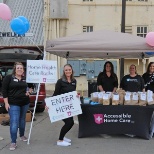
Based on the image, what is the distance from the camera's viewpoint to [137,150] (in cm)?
571

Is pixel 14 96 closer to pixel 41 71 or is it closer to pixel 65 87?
pixel 41 71

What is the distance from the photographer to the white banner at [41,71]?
627 centimetres

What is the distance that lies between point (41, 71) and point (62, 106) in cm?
87

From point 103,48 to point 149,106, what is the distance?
1.57 m

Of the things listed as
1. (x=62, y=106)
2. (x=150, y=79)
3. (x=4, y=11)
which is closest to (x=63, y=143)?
(x=62, y=106)

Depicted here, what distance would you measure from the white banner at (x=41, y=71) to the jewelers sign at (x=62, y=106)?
0.57 metres

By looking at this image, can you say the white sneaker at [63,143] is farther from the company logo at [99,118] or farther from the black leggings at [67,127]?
the company logo at [99,118]

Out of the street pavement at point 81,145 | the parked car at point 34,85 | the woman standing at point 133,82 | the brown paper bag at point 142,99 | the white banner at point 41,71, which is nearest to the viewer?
the street pavement at point 81,145

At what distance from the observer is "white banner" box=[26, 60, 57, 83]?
6.27 m

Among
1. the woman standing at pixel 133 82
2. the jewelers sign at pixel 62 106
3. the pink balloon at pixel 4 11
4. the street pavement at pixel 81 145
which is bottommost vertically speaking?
the street pavement at pixel 81 145

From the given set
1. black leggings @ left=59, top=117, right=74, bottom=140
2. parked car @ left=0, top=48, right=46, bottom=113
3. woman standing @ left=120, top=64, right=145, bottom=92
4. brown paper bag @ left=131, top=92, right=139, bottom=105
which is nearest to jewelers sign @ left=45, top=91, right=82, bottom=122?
black leggings @ left=59, top=117, right=74, bottom=140

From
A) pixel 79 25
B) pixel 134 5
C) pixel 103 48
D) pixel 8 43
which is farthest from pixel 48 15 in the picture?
pixel 103 48

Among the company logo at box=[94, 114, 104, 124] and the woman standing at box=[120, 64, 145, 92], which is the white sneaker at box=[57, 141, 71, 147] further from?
the woman standing at box=[120, 64, 145, 92]

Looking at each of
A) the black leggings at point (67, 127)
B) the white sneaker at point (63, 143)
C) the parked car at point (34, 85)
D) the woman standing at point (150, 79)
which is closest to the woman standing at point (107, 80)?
the woman standing at point (150, 79)
